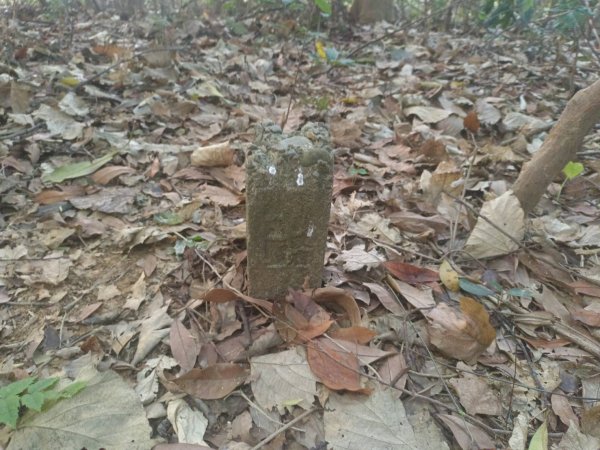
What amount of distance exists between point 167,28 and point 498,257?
3.73m

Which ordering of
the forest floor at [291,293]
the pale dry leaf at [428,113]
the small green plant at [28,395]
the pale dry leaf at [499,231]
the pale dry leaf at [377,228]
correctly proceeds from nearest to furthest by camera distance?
the small green plant at [28,395]
the forest floor at [291,293]
the pale dry leaf at [499,231]
the pale dry leaf at [377,228]
the pale dry leaf at [428,113]

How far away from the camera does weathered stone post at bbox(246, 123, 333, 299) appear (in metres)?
1.41

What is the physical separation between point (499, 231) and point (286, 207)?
1.00 m

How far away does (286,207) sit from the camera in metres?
1.47

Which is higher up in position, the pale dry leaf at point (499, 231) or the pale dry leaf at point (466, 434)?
the pale dry leaf at point (499, 231)

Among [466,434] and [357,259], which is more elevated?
[357,259]

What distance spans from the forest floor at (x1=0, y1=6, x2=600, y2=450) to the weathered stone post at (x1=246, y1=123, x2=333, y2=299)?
105 mm

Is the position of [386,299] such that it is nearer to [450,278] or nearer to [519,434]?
[450,278]

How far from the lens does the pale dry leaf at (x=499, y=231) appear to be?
6.34 feet

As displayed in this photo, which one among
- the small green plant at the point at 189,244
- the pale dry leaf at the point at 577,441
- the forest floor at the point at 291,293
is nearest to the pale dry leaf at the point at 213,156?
the forest floor at the point at 291,293

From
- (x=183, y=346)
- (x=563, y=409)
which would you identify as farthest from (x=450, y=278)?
(x=183, y=346)

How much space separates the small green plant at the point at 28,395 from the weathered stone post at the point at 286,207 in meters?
0.66

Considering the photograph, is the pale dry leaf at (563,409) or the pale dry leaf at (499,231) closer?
the pale dry leaf at (563,409)

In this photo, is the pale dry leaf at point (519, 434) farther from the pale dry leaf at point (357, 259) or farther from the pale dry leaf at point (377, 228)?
the pale dry leaf at point (377, 228)
